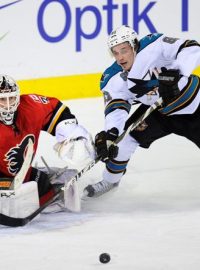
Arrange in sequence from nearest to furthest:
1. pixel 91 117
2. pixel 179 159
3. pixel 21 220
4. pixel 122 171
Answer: pixel 21 220 → pixel 122 171 → pixel 179 159 → pixel 91 117

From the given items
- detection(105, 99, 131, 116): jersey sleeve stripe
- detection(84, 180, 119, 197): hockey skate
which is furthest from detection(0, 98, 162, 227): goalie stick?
detection(84, 180, 119, 197): hockey skate

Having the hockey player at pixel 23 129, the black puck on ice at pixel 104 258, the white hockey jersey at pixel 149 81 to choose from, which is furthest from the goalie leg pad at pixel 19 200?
the black puck on ice at pixel 104 258

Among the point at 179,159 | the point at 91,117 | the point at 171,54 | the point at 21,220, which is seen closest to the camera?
the point at 21,220

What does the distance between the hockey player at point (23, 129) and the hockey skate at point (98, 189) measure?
1.68ft

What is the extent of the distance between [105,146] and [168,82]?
0.40 metres

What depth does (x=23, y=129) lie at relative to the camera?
405 cm

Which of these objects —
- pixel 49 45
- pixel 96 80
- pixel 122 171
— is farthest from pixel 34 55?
pixel 122 171

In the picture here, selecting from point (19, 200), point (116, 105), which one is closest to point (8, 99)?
point (19, 200)

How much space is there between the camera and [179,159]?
529cm

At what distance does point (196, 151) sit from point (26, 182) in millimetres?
1599

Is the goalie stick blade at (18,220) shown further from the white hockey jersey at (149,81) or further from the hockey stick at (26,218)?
the white hockey jersey at (149,81)

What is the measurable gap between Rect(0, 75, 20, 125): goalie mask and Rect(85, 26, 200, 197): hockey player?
1.48ft

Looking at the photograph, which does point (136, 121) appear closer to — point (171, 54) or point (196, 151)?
point (171, 54)

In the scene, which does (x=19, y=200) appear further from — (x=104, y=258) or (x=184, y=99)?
(x=184, y=99)
